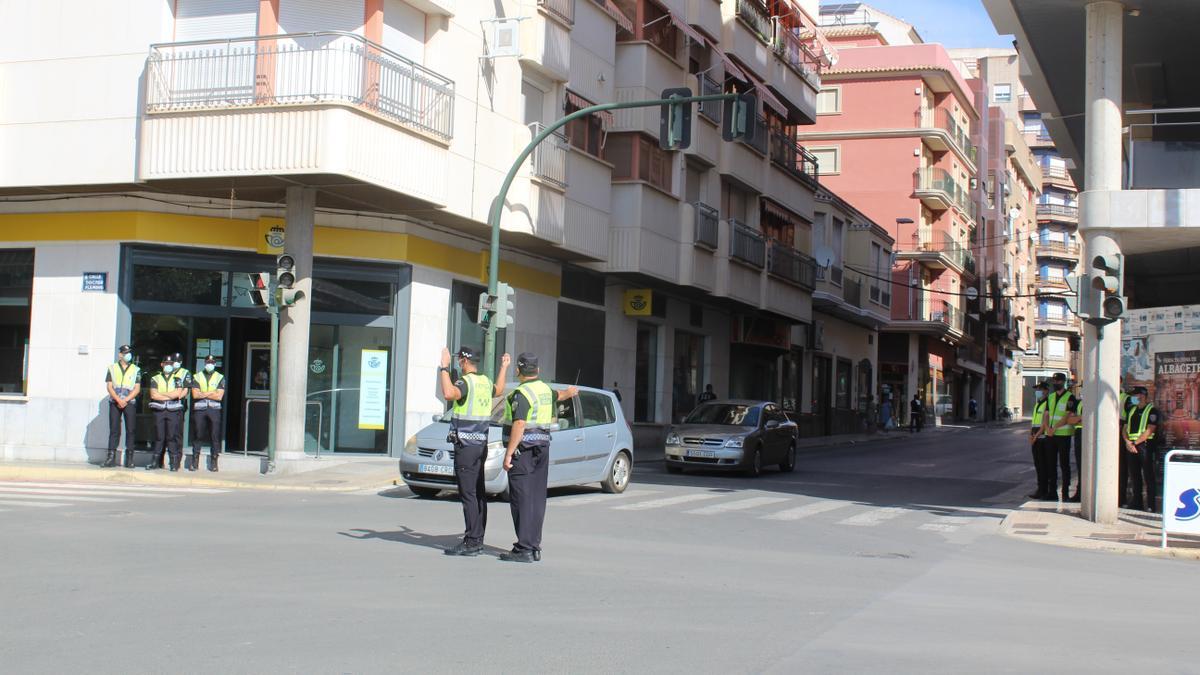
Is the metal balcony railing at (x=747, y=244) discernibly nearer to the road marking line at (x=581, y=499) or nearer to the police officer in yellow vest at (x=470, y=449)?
the road marking line at (x=581, y=499)

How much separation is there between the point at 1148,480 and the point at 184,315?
15.9 meters

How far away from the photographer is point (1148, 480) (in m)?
17.7

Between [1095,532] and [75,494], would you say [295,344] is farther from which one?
[1095,532]

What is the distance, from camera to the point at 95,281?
21.4m

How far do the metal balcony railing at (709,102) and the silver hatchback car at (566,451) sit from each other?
15.6 meters

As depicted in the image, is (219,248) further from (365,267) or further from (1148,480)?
(1148,480)

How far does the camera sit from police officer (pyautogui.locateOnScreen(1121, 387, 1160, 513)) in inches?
679

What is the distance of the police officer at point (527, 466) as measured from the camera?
10.6 meters

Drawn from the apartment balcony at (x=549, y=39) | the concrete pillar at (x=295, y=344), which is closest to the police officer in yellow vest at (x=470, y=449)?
the concrete pillar at (x=295, y=344)

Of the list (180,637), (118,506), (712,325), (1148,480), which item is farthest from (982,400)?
(180,637)

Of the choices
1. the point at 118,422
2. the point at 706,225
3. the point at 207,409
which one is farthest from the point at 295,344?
the point at 706,225

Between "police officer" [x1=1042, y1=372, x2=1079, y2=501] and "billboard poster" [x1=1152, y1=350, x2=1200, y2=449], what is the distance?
149 centimetres

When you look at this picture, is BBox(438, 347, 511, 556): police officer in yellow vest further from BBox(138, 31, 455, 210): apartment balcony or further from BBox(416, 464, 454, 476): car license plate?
BBox(138, 31, 455, 210): apartment balcony

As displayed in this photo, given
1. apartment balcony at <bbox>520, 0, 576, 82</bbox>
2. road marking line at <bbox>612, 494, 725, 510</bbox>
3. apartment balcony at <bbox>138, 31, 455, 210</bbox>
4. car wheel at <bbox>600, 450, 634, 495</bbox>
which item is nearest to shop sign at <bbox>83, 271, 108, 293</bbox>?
apartment balcony at <bbox>138, 31, 455, 210</bbox>
